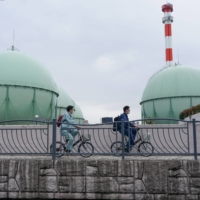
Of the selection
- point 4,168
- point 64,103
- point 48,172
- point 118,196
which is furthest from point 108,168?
point 64,103

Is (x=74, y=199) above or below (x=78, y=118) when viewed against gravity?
below

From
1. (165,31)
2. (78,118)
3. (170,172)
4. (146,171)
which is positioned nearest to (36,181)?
(146,171)

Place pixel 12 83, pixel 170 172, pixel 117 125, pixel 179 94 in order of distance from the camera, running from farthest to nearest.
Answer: pixel 179 94 < pixel 12 83 < pixel 117 125 < pixel 170 172

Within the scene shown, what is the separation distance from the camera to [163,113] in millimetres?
21531

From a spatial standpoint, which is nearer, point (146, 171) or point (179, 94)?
point (146, 171)

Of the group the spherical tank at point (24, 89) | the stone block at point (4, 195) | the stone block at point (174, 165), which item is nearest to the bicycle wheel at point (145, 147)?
the stone block at point (174, 165)

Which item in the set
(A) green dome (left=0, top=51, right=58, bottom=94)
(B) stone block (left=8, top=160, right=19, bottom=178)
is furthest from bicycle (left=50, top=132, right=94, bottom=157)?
(A) green dome (left=0, top=51, right=58, bottom=94)

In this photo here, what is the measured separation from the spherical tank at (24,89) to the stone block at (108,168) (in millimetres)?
10481

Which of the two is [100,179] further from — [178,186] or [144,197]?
[178,186]

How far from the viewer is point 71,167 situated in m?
6.35

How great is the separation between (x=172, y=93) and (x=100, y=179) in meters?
16.3

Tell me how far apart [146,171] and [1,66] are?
12734 mm

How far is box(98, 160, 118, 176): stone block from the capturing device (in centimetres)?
625

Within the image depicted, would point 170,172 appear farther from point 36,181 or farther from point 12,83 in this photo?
point 12,83
